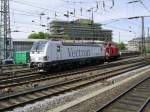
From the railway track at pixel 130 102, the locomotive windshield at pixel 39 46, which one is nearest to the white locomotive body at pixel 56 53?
the locomotive windshield at pixel 39 46

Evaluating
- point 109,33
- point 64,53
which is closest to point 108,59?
point 64,53

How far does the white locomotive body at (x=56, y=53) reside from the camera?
25984mm

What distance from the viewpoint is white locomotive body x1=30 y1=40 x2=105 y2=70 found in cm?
2598

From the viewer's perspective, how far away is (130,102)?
13.7 metres

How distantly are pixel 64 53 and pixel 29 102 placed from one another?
640 inches

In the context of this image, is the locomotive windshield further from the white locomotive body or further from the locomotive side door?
the locomotive side door

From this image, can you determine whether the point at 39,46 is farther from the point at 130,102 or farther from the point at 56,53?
the point at 130,102

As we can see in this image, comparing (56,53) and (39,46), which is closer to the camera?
(39,46)

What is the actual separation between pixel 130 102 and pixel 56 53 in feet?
47.8

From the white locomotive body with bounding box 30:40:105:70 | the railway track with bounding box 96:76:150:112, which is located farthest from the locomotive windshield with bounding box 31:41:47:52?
the railway track with bounding box 96:76:150:112

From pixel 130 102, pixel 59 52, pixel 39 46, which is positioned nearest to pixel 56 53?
pixel 59 52

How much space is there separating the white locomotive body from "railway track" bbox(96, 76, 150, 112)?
990 cm

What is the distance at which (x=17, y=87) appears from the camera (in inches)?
703

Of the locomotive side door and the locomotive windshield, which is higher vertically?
the locomotive windshield
